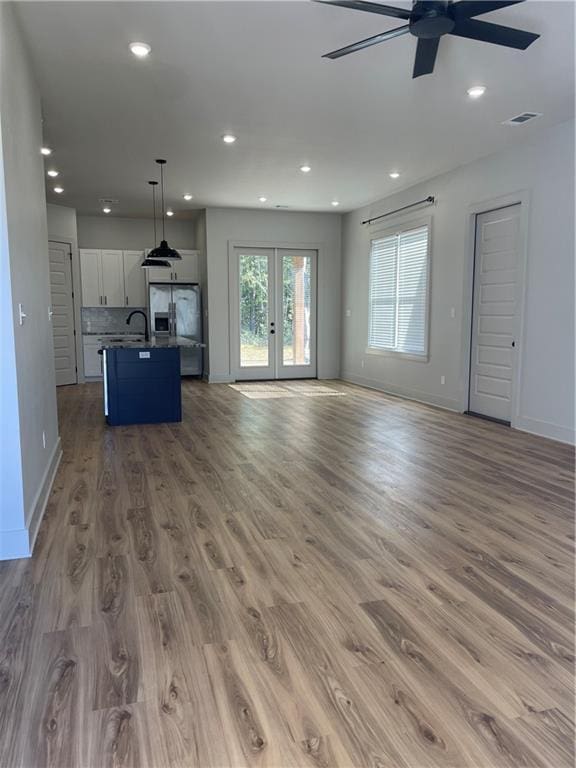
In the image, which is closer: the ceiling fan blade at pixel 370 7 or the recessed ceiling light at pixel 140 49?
the ceiling fan blade at pixel 370 7

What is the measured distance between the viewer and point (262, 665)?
1767 mm

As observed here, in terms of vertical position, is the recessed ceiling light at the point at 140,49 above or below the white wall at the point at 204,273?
above

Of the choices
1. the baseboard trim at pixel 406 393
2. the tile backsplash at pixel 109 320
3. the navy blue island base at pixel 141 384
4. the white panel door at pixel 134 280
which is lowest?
the baseboard trim at pixel 406 393

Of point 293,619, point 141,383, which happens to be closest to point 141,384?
point 141,383

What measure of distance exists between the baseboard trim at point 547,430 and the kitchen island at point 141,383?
12.1ft

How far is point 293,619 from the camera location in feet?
6.68

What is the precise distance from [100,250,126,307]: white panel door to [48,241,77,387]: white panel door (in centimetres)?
68

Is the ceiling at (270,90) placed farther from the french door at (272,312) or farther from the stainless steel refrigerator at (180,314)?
the stainless steel refrigerator at (180,314)

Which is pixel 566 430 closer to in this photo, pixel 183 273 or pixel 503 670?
pixel 503 670

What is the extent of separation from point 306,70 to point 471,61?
115cm

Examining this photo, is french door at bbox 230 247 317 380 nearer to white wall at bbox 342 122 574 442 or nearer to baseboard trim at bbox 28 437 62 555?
white wall at bbox 342 122 574 442

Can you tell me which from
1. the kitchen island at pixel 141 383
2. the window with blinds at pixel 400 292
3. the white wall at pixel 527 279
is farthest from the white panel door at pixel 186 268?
the kitchen island at pixel 141 383

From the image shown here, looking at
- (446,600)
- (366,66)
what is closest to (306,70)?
(366,66)

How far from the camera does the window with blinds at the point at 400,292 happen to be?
279 inches
